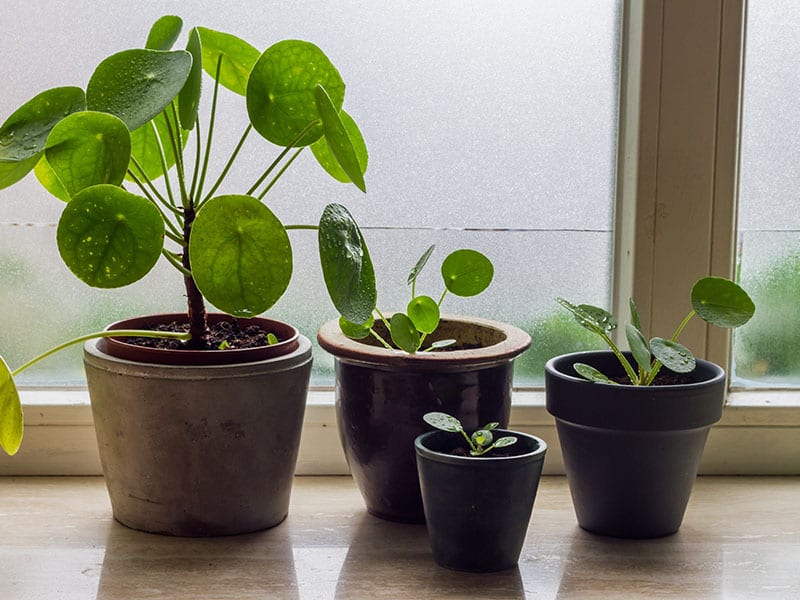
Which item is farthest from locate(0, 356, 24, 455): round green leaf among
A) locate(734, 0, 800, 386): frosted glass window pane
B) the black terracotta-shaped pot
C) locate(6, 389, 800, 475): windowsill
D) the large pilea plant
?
locate(734, 0, 800, 386): frosted glass window pane

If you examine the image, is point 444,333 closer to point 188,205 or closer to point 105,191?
point 188,205

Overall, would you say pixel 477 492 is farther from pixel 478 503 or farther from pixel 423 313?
pixel 423 313

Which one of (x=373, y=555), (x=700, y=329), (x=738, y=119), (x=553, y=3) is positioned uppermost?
(x=553, y=3)

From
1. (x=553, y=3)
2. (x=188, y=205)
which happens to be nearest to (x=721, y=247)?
(x=553, y=3)

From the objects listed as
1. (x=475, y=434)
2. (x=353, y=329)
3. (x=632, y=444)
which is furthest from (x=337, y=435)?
(x=632, y=444)

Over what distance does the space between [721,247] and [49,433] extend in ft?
3.15

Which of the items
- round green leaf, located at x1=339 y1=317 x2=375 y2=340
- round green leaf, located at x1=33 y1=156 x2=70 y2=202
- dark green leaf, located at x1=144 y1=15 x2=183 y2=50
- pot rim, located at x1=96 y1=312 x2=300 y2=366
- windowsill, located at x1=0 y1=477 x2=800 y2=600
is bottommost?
windowsill, located at x1=0 y1=477 x2=800 y2=600

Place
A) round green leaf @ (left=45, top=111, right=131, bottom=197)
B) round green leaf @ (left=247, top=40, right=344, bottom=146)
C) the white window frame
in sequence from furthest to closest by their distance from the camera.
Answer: the white window frame, round green leaf @ (left=247, top=40, right=344, bottom=146), round green leaf @ (left=45, top=111, right=131, bottom=197)

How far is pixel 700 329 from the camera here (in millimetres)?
1474

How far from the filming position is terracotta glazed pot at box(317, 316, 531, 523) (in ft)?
4.17

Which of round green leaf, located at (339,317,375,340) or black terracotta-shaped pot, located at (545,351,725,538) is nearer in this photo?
black terracotta-shaped pot, located at (545,351,725,538)

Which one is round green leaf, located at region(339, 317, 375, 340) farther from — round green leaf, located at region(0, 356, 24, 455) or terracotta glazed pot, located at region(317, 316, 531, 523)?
round green leaf, located at region(0, 356, 24, 455)

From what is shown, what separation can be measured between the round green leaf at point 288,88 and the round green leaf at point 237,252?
0.52 feet

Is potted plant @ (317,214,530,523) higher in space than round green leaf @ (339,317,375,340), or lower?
lower
